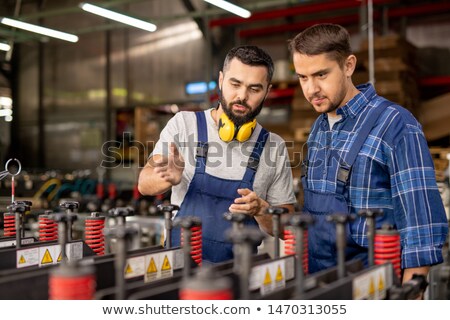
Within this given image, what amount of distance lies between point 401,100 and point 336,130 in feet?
15.5

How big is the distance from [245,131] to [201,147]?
7.5 inches

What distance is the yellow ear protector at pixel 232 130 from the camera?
2068mm

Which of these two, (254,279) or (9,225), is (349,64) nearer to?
(254,279)

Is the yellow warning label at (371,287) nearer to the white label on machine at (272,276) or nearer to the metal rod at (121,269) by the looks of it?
the white label on machine at (272,276)

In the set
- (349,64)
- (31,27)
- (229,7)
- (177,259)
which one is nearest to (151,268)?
(177,259)

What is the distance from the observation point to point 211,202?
2051 mm

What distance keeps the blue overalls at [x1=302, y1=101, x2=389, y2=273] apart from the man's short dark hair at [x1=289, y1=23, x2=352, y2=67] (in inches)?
9.2

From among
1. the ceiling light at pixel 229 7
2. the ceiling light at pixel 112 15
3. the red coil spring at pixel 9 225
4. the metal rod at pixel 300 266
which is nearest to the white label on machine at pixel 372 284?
the metal rod at pixel 300 266

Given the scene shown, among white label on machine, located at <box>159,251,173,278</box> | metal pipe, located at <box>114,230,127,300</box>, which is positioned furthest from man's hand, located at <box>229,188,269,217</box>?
metal pipe, located at <box>114,230,127,300</box>

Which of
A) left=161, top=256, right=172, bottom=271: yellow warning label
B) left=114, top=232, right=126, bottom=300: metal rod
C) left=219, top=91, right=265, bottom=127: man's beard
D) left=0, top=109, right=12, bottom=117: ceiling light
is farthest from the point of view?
left=0, top=109, right=12, bottom=117: ceiling light

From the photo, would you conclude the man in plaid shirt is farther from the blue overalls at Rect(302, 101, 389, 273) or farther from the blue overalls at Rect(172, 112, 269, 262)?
the blue overalls at Rect(172, 112, 269, 262)

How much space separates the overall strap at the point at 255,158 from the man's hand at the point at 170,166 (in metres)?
0.40

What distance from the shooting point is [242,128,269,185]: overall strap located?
6.83 ft
